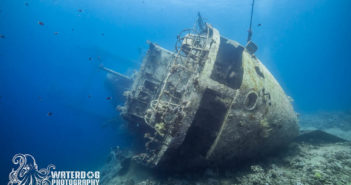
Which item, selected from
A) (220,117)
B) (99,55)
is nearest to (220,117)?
(220,117)

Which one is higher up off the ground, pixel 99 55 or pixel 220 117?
pixel 99 55

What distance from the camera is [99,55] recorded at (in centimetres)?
3000

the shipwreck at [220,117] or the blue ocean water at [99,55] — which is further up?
the blue ocean water at [99,55]

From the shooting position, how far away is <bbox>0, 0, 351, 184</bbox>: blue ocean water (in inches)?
1523

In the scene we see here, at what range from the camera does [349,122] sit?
19.7 meters

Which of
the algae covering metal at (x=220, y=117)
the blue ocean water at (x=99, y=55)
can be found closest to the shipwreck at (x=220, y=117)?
the algae covering metal at (x=220, y=117)

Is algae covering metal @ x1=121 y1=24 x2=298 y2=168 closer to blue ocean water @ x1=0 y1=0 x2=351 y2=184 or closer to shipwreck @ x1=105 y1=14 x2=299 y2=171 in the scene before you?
shipwreck @ x1=105 y1=14 x2=299 y2=171

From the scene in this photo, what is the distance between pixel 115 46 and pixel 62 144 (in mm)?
78698

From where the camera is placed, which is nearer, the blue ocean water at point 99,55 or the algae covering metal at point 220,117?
the algae covering metal at point 220,117

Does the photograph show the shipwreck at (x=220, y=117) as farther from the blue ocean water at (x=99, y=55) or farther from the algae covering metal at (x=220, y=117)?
the blue ocean water at (x=99, y=55)

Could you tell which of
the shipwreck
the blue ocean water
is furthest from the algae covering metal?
the blue ocean water

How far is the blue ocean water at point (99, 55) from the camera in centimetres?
3869

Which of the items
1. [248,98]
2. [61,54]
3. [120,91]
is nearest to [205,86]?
[248,98]

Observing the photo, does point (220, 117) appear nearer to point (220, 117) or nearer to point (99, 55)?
point (220, 117)
